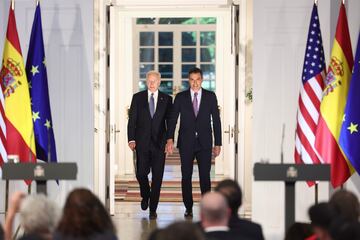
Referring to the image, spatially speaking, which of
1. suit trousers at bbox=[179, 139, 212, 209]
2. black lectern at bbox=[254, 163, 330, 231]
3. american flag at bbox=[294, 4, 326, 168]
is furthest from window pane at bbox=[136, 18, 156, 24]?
black lectern at bbox=[254, 163, 330, 231]

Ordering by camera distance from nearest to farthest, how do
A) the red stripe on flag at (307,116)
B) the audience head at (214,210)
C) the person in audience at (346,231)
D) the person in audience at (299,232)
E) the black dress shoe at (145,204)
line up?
the person in audience at (346,231) < the audience head at (214,210) < the person in audience at (299,232) < the red stripe on flag at (307,116) < the black dress shoe at (145,204)

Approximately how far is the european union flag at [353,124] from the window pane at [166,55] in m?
7.85

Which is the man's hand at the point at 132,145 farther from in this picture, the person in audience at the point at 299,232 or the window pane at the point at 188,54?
the window pane at the point at 188,54

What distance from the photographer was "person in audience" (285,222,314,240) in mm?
4055

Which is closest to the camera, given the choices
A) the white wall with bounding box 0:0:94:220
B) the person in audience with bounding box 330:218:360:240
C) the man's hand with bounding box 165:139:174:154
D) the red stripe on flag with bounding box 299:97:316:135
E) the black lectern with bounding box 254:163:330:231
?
the person in audience with bounding box 330:218:360:240

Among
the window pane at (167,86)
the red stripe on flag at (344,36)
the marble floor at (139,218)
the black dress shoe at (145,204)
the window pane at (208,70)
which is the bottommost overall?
the marble floor at (139,218)

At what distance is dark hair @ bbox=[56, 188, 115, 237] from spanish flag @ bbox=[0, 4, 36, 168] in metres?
3.35

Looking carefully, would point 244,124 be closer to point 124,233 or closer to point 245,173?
point 245,173

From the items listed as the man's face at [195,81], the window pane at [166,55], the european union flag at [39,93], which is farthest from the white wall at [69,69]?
the window pane at [166,55]

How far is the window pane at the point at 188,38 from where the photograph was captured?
48.4 feet

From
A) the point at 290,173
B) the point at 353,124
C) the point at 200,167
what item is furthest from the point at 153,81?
the point at 290,173

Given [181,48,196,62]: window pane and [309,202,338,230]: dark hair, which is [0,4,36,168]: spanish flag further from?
[181,48,196,62]: window pane

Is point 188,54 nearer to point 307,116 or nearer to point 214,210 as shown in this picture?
point 307,116

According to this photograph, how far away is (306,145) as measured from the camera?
698 centimetres
